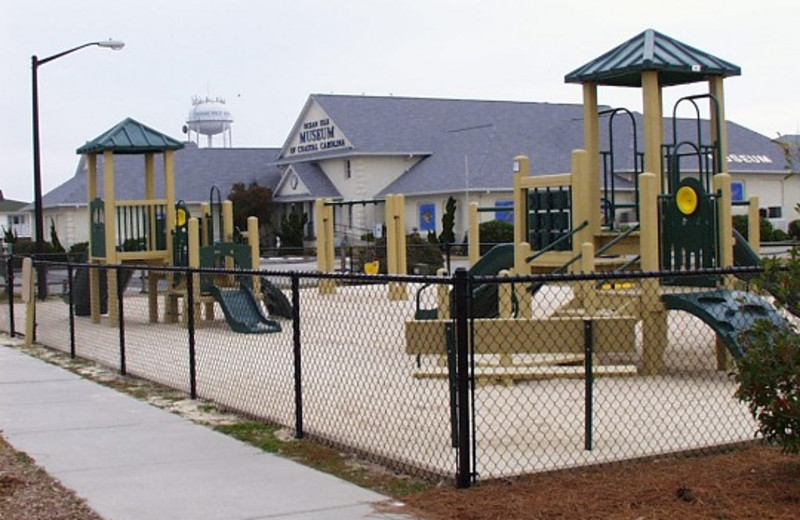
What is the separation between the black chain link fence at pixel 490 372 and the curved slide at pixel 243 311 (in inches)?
4.9

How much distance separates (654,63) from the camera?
42.5 feet

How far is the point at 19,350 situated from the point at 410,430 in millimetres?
9238

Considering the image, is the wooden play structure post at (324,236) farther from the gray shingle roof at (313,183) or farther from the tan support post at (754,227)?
the gray shingle roof at (313,183)

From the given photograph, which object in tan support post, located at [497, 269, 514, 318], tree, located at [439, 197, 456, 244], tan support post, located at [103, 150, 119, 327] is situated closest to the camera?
tan support post, located at [497, 269, 514, 318]

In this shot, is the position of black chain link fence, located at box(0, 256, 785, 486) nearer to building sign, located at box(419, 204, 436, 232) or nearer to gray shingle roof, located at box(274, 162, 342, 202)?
building sign, located at box(419, 204, 436, 232)

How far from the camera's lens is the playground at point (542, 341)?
7.89m

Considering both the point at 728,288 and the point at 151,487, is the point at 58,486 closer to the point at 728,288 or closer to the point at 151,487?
the point at 151,487

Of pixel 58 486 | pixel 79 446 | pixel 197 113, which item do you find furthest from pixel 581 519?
pixel 197 113

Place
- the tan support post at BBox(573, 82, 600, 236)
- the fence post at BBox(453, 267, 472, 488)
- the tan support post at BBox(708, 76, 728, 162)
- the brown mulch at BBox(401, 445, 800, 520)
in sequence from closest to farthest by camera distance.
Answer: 1. the brown mulch at BBox(401, 445, 800, 520)
2. the fence post at BBox(453, 267, 472, 488)
3. the tan support post at BBox(573, 82, 600, 236)
4. the tan support post at BBox(708, 76, 728, 162)

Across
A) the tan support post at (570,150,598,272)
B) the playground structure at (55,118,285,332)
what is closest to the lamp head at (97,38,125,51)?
the playground structure at (55,118,285,332)

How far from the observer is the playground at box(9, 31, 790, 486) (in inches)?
311

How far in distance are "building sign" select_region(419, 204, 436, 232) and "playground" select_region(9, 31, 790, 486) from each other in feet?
96.1

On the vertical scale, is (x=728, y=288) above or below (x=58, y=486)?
above

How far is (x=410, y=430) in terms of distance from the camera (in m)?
8.76
